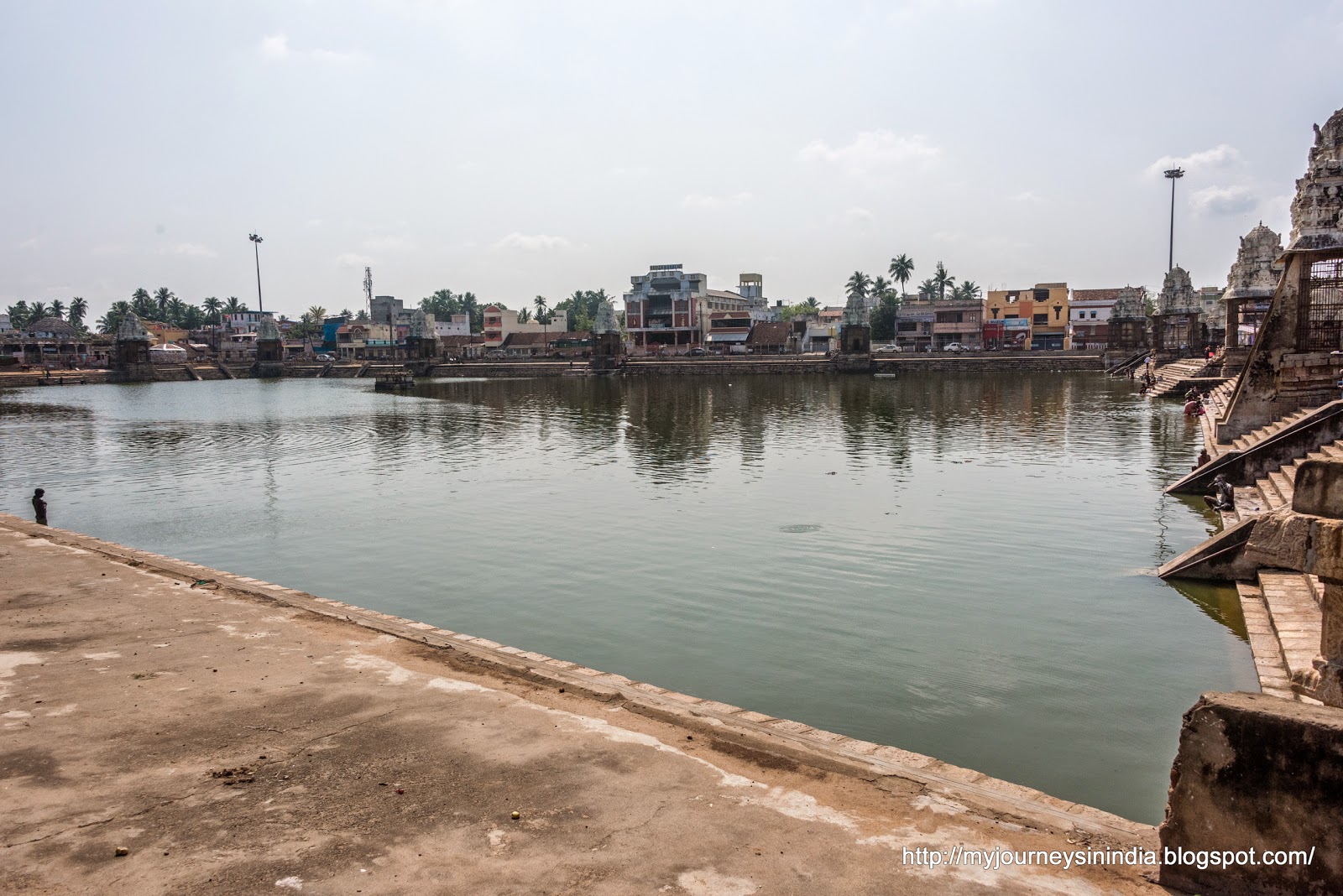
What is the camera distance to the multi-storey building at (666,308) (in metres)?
111

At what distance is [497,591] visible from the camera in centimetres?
1517

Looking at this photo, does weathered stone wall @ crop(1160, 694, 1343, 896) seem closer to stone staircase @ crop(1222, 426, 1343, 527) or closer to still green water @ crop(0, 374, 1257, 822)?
still green water @ crop(0, 374, 1257, 822)

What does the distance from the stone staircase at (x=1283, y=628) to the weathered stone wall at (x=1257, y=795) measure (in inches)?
166

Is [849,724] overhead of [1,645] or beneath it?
beneath

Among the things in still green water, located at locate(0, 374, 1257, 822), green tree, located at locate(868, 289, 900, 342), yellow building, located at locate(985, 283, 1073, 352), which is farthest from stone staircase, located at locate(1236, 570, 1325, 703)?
green tree, located at locate(868, 289, 900, 342)

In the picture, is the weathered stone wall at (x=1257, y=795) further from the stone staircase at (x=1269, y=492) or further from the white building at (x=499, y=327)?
the white building at (x=499, y=327)

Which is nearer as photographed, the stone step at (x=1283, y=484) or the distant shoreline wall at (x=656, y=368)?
the stone step at (x=1283, y=484)

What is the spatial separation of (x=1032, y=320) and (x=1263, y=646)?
101m

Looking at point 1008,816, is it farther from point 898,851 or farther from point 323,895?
point 323,895

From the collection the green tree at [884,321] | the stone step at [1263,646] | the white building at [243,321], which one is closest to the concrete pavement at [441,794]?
the stone step at [1263,646]

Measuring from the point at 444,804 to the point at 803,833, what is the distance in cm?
248

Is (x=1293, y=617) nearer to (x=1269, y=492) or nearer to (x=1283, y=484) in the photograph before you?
(x=1283, y=484)

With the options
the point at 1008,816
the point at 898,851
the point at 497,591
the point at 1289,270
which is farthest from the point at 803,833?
the point at 1289,270

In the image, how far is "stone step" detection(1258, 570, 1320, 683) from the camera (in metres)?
9.63
